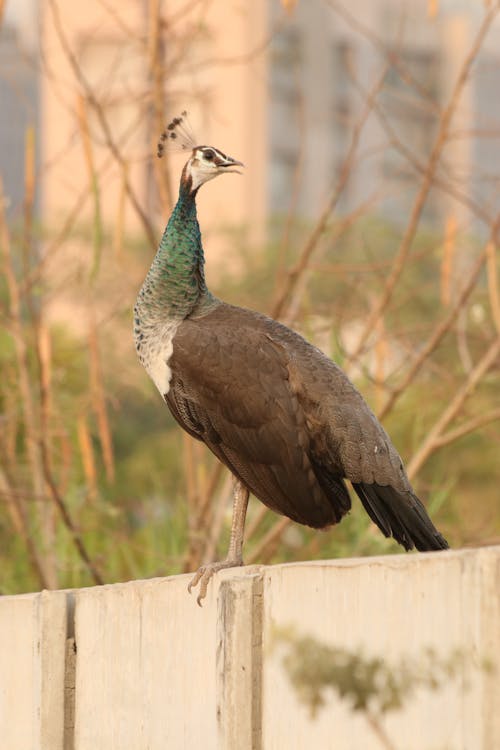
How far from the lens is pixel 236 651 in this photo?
418 centimetres

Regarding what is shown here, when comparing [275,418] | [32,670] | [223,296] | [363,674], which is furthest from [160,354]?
[223,296]

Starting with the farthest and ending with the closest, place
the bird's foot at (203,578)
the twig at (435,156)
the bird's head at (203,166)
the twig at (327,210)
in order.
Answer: the twig at (327,210), the twig at (435,156), the bird's head at (203,166), the bird's foot at (203,578)

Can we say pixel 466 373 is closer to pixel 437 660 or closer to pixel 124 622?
pixel 124 622

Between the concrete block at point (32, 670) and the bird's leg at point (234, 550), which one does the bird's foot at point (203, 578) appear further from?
the concrete block at point (32, 670)

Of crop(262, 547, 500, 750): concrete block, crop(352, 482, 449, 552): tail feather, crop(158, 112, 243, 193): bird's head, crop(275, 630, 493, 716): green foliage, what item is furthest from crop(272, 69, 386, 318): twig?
crop(275, 630, 493, 716): green foliage

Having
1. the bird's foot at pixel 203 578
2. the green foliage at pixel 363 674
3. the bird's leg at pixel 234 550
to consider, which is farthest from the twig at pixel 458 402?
the green foliage at pixel 363 674

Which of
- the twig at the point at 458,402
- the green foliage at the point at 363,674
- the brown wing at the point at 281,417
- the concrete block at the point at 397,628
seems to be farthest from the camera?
the twig at the point at 458,402

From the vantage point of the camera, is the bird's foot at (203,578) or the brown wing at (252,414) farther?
the brown wing at (252,414)

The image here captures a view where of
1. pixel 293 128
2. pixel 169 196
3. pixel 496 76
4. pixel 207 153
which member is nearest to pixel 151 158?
pixel 169 196

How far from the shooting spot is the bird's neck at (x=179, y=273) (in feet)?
18.1

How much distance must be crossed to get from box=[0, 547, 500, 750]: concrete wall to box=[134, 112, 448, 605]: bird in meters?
0.41

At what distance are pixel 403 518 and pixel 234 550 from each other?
653 mm

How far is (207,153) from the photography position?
18.7ft

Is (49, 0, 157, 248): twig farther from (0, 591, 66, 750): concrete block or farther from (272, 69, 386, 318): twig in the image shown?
(0, 591, 66, 750): concrete block
